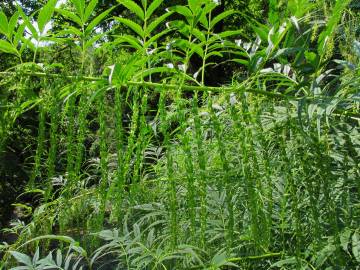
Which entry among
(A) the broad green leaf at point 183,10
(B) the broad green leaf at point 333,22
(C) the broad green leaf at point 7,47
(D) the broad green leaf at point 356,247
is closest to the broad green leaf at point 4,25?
(C) the broad green leaf at point 7,47

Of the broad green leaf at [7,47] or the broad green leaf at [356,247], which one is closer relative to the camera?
the broad green leaf at [7,47]

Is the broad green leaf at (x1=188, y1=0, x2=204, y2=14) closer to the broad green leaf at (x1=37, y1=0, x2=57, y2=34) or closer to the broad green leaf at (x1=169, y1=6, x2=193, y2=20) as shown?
the broad green leaf at (x1=169, y1=6, x2=193, y2=20)

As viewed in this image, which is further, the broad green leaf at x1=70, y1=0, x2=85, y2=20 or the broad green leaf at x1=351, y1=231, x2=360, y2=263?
the broad green leaf at x1=351, y1=231, x2=360, y2=263

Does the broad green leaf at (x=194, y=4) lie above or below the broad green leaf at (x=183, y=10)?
above

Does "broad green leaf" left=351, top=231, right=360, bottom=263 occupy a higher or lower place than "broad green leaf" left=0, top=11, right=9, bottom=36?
lower

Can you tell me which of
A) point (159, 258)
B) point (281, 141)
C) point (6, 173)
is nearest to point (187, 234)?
point (159, 258)

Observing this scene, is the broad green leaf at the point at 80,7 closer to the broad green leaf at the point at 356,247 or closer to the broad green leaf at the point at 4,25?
the broad green leaf at the point at 4,25

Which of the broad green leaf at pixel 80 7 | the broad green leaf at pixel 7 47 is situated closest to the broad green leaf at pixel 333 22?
the broad green leaf at pixel 80 7

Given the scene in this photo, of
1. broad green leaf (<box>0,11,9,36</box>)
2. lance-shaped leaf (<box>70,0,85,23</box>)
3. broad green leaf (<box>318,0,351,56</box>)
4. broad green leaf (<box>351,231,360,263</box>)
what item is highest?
lance-shaped leaf (<box>70,0,85,23</box>)

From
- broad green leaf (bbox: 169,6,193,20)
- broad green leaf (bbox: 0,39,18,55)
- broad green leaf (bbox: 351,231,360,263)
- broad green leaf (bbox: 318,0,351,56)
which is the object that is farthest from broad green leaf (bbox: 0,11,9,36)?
broad green leaf (bbox: 351,231,360,263)

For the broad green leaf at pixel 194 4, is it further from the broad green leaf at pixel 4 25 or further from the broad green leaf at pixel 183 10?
the broad green leaf at pixel 4 25

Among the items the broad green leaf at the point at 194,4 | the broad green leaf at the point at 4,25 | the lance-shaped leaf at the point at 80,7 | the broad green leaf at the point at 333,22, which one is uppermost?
the lance-shaped leaf at the point at 80,7

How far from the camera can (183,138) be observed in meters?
0.67

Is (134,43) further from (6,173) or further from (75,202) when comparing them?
(6,173)
